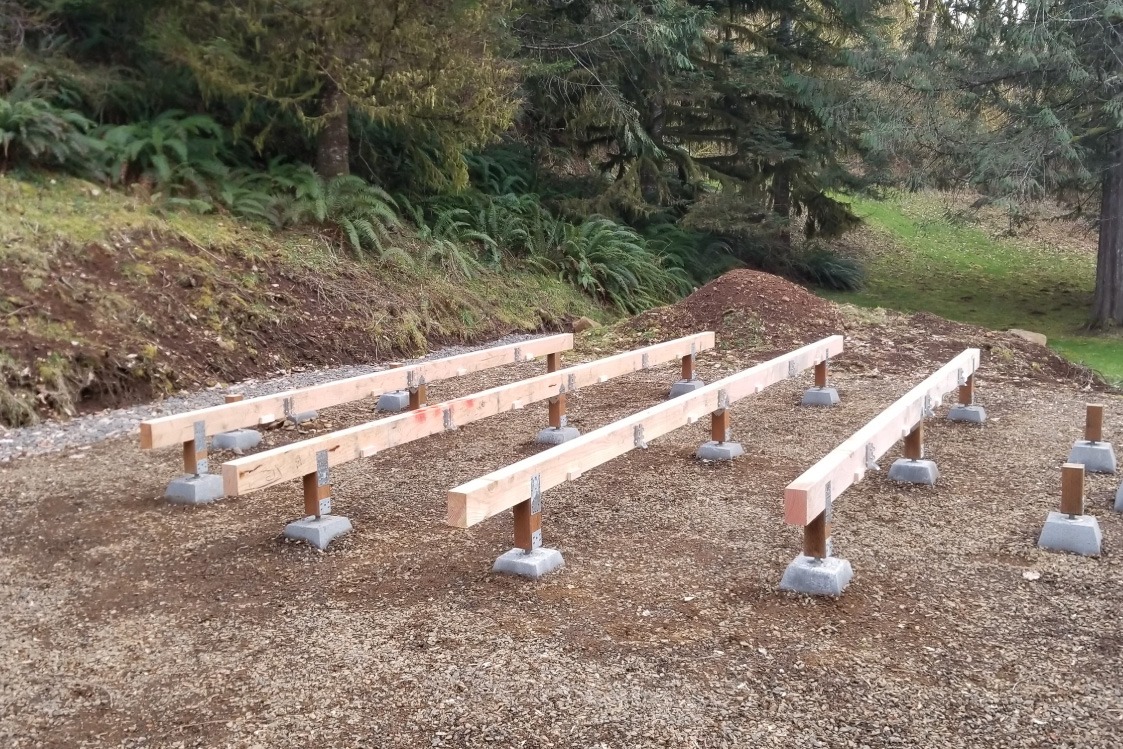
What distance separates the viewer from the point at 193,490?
5586 mm

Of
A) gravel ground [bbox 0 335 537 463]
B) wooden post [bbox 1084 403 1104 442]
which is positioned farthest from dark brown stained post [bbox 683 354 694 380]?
wooden post [bbox 1084 403 1104 442]

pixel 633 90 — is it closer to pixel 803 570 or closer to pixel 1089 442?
pixel 1089 442

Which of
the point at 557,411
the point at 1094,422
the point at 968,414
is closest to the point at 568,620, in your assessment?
the point at 557,411

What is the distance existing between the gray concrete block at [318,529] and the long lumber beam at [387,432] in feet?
0.89

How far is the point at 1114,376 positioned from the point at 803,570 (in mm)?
9216

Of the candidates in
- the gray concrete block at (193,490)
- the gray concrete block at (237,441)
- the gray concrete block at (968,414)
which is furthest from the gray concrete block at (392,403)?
the gray concrete block at (968,414)

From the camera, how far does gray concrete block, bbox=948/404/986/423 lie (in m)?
7.62

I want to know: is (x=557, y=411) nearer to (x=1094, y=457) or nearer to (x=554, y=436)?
(x=554, y=436)

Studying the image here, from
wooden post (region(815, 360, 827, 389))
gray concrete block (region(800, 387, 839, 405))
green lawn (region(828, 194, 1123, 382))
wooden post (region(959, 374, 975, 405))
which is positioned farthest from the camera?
green lawn (region(828, 194, 1123, 382))

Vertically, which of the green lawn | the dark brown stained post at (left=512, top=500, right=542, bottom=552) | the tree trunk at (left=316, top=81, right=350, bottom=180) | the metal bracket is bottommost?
the green lawn

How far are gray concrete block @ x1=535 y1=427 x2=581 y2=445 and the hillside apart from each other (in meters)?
3.79

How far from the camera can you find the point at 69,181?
10.5 meters

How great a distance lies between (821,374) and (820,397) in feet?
0.84

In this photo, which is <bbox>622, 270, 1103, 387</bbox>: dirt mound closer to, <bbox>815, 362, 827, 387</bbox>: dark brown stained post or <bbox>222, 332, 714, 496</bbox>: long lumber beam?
<bbox>815, 362, 827, 387</bbox>: dark brown stained post
